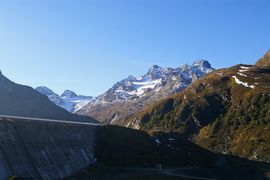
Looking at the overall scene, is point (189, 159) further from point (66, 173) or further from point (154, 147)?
point (66, 173)

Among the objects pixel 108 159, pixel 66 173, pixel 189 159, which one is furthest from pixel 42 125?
pixel 189 159

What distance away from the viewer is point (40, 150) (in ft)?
354

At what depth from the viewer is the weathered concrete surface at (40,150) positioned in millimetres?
95062

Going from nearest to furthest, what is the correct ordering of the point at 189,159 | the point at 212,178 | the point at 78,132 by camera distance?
1. the point at 212,178
2. the point at 78,132
3. the point at 189,159

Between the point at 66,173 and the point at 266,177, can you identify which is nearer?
the point at 66,173

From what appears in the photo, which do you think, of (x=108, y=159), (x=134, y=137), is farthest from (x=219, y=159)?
(x=108, y=159)

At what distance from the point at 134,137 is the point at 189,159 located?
20.4 metres

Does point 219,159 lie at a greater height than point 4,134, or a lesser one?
lesser

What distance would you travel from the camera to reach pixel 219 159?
164m

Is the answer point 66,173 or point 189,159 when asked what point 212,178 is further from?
point 66,173

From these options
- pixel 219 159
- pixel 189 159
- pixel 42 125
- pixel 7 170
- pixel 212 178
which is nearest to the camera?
pixel 7 170

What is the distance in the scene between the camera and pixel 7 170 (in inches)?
3543

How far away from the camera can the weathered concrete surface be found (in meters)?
95.1

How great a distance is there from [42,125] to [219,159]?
7197cm
